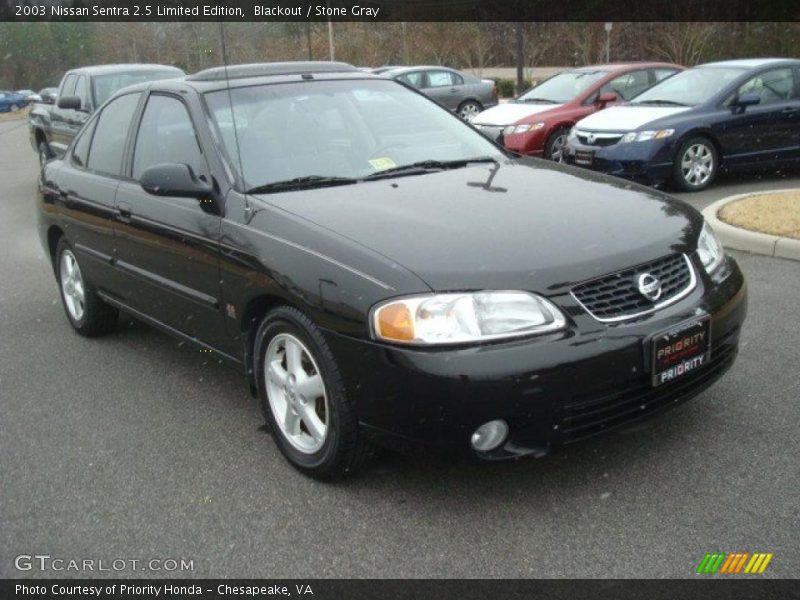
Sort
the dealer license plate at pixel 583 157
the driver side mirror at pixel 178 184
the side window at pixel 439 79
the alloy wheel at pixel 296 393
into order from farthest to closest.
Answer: the side window at pixel 439 79 → the dealer license plate at pixel 583 157 → the driver side mirror at pixel 178 184 → the alloy wheel at pixel 296 393

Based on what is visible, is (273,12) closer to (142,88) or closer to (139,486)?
(142,88)

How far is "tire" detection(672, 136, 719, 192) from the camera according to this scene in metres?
9.91

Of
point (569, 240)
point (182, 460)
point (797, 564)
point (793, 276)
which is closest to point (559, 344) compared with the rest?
point (569, 240)

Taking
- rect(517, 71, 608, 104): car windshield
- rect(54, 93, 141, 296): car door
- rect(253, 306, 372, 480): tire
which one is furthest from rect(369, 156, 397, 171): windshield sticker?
rect(517, 71, 608, 104): car windshield

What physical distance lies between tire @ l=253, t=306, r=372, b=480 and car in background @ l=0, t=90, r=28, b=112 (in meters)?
31.8

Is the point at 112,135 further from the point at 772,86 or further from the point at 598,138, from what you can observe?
the point at 772,86

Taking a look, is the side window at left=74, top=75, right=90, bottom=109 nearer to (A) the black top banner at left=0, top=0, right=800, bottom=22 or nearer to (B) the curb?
(A) the black top banner at left=0, top=0, right=800, bottom=22

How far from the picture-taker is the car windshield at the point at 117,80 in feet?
39.9

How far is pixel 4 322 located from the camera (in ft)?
20.9

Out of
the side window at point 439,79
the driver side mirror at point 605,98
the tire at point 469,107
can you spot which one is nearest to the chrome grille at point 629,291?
the driver side mirror at point 605,98

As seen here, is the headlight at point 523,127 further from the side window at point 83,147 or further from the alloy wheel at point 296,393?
the alloy wheel at point 296,393

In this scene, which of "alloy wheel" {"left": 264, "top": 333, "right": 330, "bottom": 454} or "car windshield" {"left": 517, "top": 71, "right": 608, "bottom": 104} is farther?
"car windshield" {"left": 517, "top": 71, "right": 608, "bottom": 104}

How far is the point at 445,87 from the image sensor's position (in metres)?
22.2

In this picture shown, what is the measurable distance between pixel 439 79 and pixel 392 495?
65.0ft
